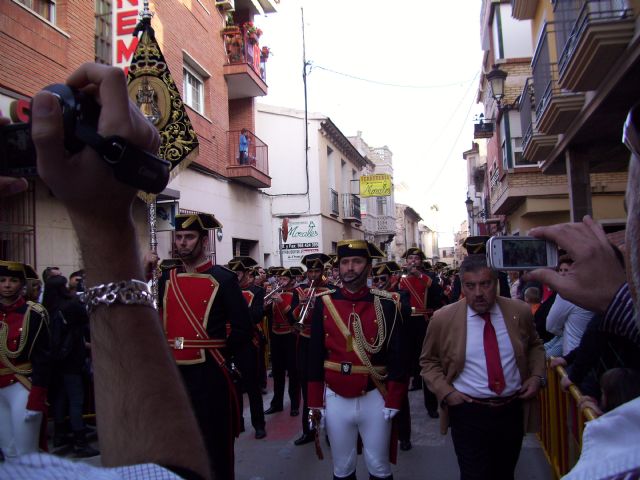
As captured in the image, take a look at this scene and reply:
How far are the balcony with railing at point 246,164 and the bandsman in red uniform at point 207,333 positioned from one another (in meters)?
11.5

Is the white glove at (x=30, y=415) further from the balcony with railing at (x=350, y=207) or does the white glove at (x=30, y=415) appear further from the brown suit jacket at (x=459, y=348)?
the balcony with railing at (x=350, y=207)

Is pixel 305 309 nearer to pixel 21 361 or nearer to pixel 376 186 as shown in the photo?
pixel 21 361

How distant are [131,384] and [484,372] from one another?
10.9 feet

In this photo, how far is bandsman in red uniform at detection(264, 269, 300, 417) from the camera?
835cm

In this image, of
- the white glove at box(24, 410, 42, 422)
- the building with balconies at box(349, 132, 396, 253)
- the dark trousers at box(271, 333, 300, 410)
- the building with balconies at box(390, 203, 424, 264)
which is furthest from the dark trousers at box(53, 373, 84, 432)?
the building with balconies at box(390, 203, 424, 264)

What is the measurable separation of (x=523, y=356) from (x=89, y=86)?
11.9 feet

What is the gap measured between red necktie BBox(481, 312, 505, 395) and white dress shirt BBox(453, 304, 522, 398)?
21mm

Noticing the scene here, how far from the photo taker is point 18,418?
5.21 metres

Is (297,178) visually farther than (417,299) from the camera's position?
Yes

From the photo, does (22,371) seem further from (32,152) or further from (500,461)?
(32,152)


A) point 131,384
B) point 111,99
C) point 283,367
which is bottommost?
point 283,367

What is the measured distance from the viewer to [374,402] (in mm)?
4289

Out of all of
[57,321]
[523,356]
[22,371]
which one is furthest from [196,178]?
[523,356]

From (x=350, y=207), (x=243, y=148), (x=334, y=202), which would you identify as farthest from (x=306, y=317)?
(x=350, y=207)
